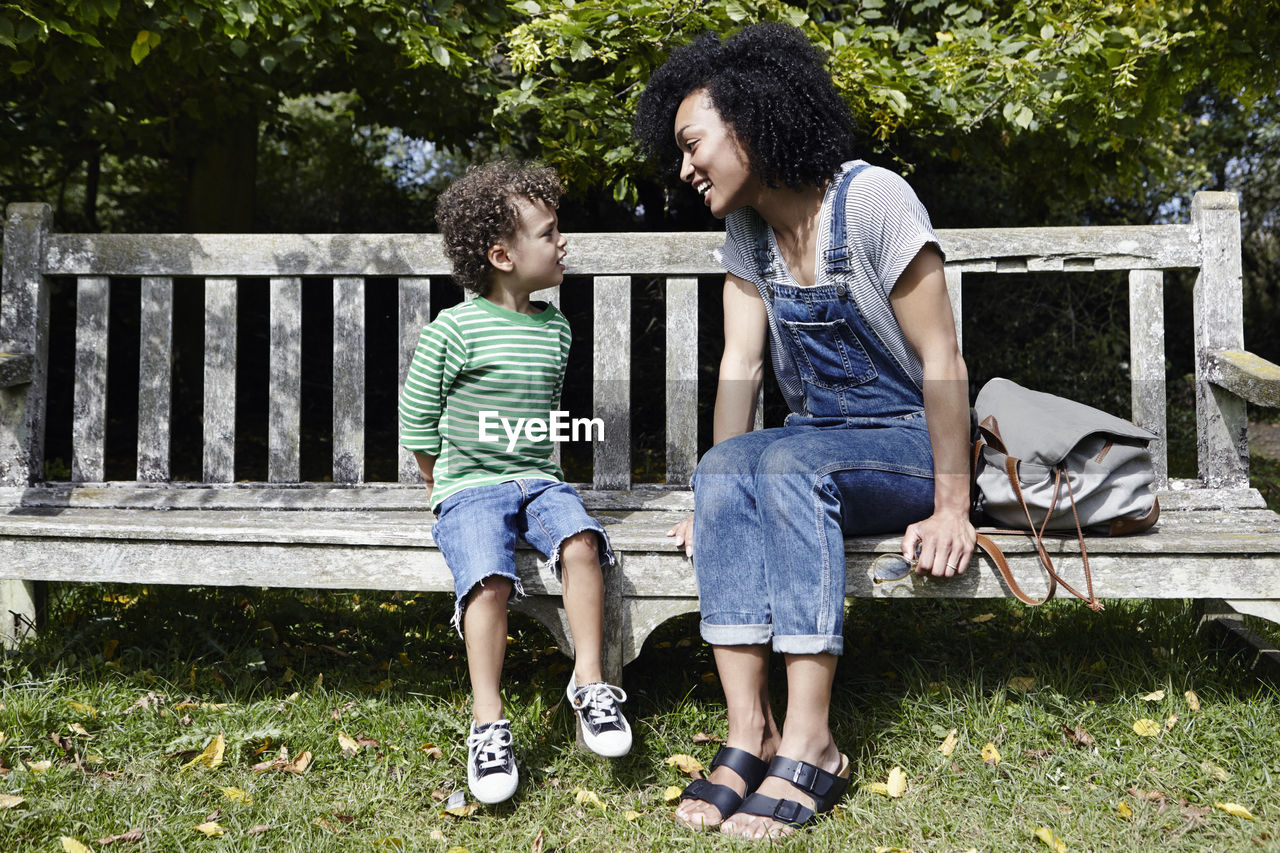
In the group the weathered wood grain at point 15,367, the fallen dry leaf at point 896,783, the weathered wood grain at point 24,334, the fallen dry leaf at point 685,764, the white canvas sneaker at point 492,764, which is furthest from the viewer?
the weathered wood grain at point 24,334

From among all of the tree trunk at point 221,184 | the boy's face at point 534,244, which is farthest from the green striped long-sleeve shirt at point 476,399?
the tree trunk at point 221,184

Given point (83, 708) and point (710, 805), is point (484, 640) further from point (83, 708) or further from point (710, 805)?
point (83, 708)

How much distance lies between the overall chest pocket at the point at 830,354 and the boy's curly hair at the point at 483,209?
0.69 metres

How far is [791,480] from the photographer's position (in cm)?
208

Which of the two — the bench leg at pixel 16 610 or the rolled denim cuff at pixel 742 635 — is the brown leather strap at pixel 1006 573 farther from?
the bench leg at pixel 16 610

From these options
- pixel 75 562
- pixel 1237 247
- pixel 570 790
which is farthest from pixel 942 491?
pixel 75 562

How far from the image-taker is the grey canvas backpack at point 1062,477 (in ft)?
7.04

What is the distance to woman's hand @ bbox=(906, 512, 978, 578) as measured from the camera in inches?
83.9

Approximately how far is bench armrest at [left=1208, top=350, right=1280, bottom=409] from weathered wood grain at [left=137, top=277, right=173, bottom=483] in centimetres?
285

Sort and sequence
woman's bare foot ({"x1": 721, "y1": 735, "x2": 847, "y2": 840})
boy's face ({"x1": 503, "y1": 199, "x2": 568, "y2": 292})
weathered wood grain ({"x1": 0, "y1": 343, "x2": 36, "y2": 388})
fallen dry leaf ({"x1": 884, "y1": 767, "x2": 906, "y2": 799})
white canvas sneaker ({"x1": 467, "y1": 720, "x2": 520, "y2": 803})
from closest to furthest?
woman's bare foot ({"x1": 721, "y1": 735, "x2": 847, "y2": 840}) → white canvas sneaker ({"x1": 467, "y1": 720, "x2": 520, "y2": 803}) → fallen dry leaf ({"x1": 884, "y1": 767, "x2": 906, "y2": 799}) → boy's face ({"x1": 503, "y1": 199, "x2": 568, "y2": 292}) → weathered wood grain ({"x1": 0, "y1": 343, "x2": 36, "y2": 388})

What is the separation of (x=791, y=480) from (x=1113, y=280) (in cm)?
587

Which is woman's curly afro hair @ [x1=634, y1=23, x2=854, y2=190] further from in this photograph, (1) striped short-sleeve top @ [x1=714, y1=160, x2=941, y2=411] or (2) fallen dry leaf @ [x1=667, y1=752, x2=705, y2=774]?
(2) fallen dry leaf @ [x1=667, y1=752, x2=705, y2=774]

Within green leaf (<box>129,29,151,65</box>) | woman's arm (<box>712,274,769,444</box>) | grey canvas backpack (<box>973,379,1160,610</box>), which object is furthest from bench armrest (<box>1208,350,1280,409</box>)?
green leaf (<box>129,29,151,65</box>)

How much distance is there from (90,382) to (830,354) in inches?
81.8
